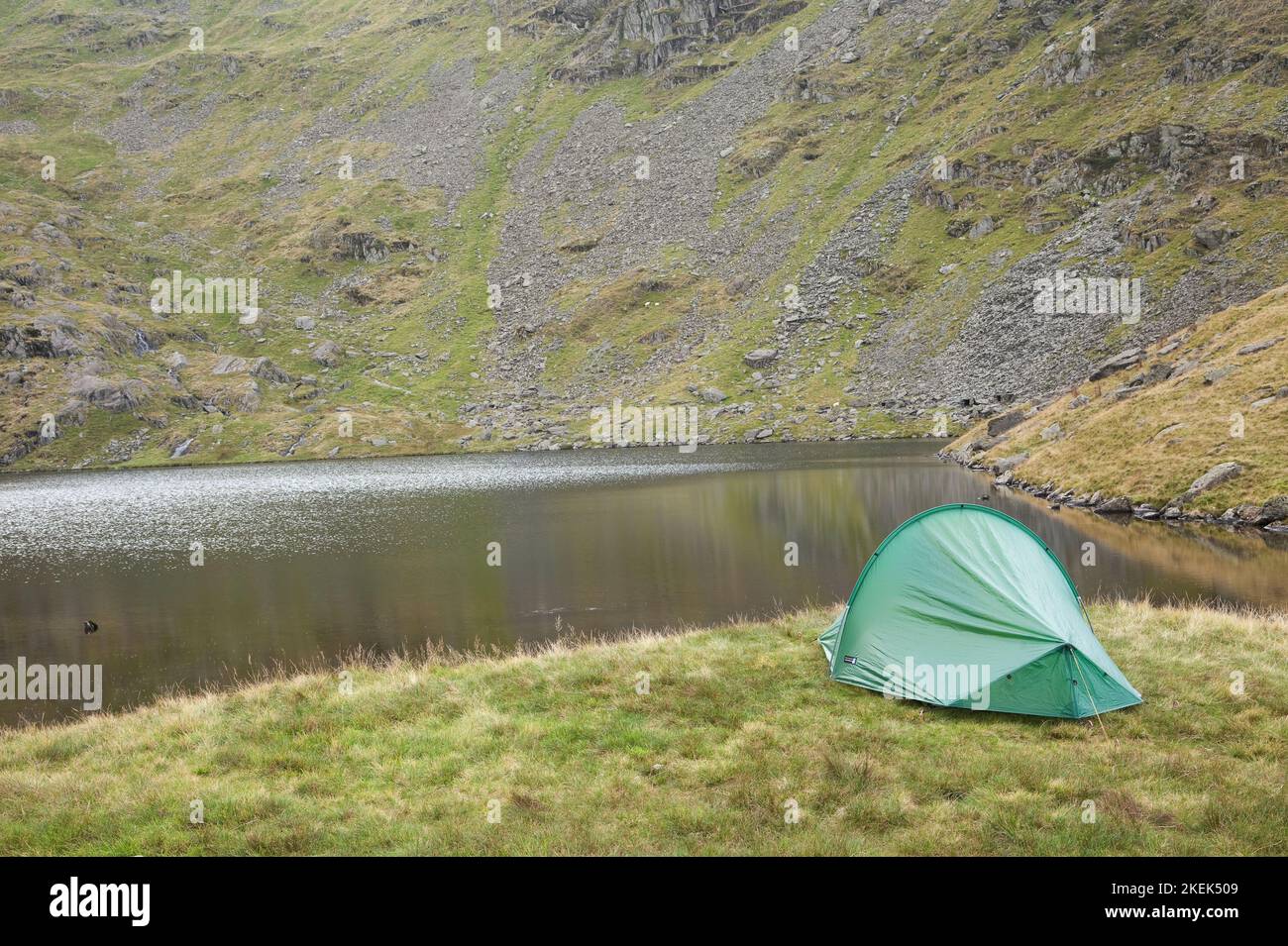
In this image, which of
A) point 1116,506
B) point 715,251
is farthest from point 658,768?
point 715,251

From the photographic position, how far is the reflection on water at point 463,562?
2473 centimetres

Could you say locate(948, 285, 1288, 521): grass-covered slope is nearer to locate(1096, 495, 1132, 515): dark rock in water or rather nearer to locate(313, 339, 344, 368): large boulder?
locate(1096, 495, 1132, 515): dark rock in water

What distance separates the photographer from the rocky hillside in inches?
3994

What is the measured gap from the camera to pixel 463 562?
3581cm

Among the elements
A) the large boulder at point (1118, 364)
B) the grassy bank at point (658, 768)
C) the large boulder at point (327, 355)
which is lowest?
the grassy bank at point (658, 768)

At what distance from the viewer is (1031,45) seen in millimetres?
140000

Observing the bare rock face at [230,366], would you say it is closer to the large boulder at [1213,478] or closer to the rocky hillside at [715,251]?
the rocky hillside at [715,251]

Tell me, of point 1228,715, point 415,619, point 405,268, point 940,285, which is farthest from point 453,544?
point 405,268

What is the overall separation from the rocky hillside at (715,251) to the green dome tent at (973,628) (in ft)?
263

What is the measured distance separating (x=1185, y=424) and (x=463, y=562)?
1505 inches

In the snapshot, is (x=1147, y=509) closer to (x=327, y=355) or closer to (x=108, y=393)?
(x=327, y=355)

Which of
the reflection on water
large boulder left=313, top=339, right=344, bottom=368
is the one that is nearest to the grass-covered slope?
the reflection on water

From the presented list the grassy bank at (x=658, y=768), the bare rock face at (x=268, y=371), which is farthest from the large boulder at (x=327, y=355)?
the grassy bank at (x=658, y=768)
